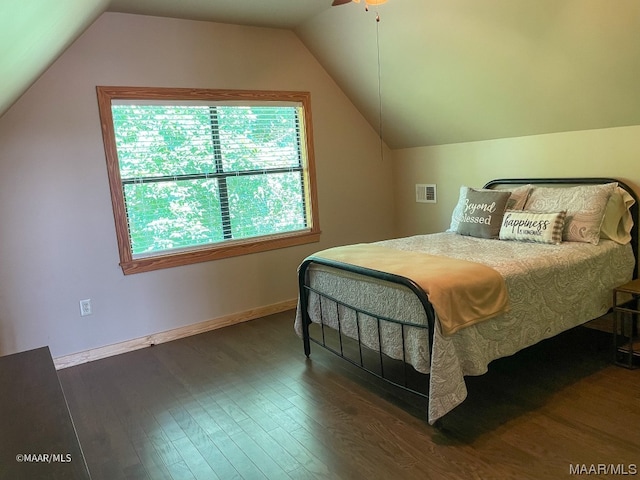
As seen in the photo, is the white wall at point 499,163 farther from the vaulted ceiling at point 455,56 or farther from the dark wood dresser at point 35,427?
the dark wood dresser at point 35,427

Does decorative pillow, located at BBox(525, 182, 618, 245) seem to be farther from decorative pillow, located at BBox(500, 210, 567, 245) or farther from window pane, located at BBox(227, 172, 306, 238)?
window pane, located at BBox(227, 172, 306, 238)

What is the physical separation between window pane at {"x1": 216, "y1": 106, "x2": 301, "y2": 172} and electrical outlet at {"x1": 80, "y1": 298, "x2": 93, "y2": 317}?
151 cm

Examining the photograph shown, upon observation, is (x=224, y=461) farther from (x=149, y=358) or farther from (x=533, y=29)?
(x=533, y=29)

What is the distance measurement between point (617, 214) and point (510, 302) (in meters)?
1.23

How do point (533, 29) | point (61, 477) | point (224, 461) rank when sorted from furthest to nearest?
point (533, 29) → point (224, 461) → point (61, 477)

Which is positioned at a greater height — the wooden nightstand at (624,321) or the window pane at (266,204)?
the window pane at (266,204)

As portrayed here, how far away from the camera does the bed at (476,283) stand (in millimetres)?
2285

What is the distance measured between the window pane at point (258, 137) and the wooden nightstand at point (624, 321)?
2810 millimetres

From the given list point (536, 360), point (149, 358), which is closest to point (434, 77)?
point (536, 360)

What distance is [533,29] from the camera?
290 cm

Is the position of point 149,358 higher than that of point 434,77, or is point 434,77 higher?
point 434,77

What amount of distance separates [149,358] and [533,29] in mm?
3429

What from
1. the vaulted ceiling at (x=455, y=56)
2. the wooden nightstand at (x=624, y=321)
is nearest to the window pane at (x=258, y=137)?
the vaulted ceiling at (x=455, y=56)

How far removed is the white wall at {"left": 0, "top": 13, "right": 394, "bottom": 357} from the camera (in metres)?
3.29
